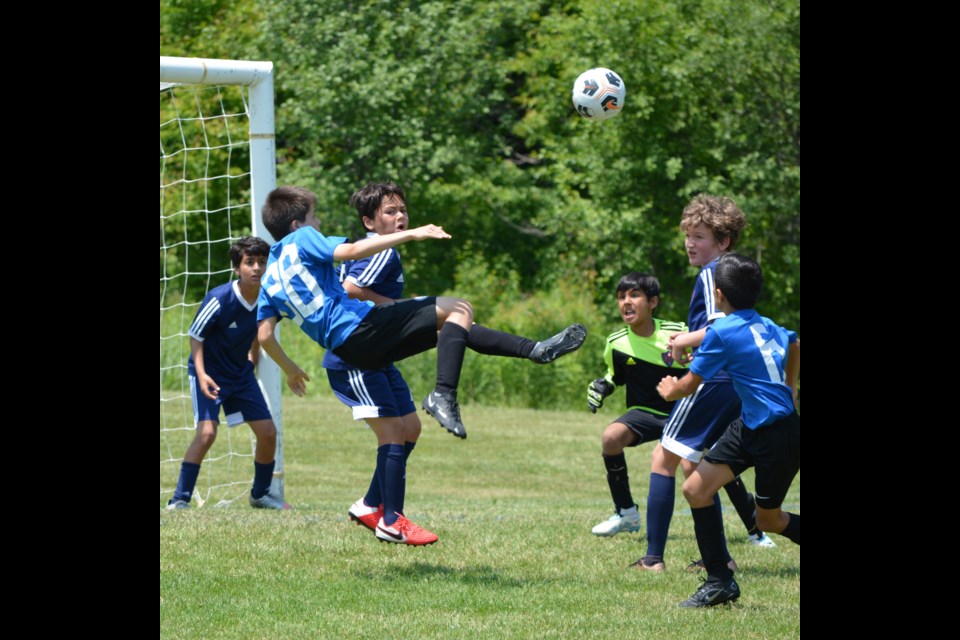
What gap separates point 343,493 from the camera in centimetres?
1314

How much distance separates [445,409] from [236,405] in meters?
3.94

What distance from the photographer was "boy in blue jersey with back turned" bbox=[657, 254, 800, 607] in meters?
5.88

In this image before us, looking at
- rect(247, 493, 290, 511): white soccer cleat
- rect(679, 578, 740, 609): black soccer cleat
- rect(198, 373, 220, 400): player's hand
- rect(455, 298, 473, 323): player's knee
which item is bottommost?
rect(247, 493, 290, 511): white soccer cleat

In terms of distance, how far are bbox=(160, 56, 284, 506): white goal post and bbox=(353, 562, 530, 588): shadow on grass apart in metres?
3.09

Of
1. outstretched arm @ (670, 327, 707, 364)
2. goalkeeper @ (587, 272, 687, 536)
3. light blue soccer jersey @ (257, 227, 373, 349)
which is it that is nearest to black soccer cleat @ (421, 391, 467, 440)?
light blue soccer jersey @ (257, 227, 373, 349)

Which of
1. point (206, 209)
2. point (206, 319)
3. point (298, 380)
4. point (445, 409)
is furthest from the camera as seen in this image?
point (206, 209)

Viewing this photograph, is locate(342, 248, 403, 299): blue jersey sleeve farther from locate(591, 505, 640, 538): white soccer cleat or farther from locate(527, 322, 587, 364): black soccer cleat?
locate(591, 505, 640, 538): white soccer cleat

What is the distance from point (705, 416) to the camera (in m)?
6.93

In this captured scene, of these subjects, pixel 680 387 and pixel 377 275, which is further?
pixel 377 275

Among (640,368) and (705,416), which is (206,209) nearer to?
(640,368)

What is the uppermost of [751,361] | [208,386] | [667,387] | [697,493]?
[751,361]

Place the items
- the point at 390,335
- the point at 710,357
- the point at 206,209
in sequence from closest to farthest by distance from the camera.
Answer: the point at 710,357 → the point at 390,335 → the point at 206,209

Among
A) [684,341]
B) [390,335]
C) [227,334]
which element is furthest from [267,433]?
[684,341]
